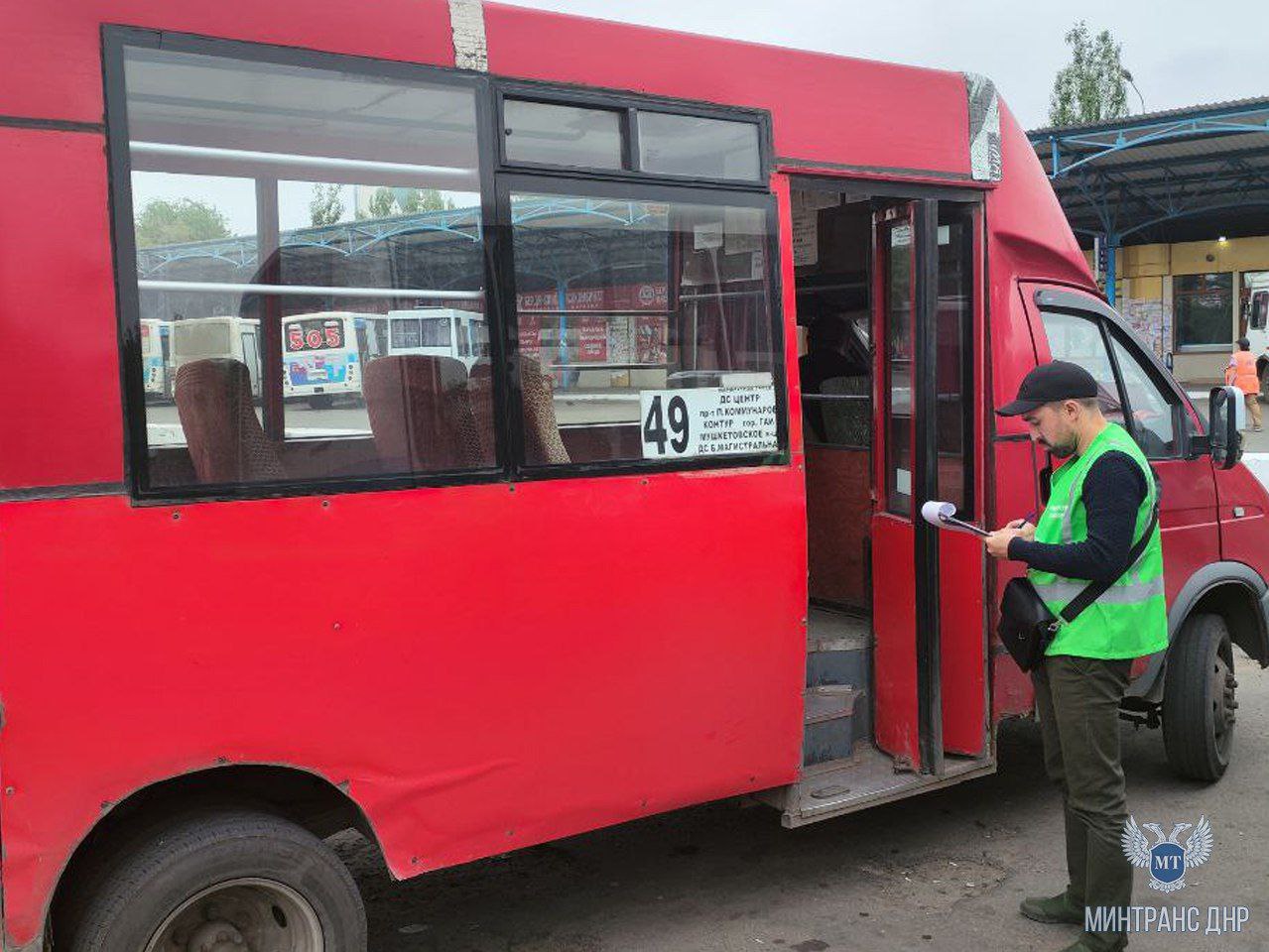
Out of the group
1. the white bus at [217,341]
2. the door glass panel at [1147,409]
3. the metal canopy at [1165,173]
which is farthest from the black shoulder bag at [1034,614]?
the metal canopy at [1165,173]

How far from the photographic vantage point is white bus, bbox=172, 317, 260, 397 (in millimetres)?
2977

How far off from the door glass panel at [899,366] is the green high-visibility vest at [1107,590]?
890 mm

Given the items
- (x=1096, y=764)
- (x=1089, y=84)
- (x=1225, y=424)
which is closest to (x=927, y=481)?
(x=1096, y=764)

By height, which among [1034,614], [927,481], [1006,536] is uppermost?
[927,481]

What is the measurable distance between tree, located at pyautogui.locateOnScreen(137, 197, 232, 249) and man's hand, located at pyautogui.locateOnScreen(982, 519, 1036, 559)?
237 cm

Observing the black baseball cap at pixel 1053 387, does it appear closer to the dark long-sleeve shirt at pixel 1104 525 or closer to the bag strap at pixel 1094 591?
the dark long-sleeve shirt at pixel 1104 525

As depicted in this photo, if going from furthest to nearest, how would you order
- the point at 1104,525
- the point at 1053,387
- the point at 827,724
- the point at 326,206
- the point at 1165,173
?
the point at 1165,173, the point at 827,724, the point at 1053,387, the point at 1104,525, the point at 326,206

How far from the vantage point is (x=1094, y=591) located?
3609 mm

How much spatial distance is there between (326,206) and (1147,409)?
Result: 3552 mm

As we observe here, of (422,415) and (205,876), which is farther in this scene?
(422,415)

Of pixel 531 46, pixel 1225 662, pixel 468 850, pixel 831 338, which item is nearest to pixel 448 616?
pixel 468 850

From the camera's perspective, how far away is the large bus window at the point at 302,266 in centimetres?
294

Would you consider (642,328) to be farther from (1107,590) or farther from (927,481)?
(1107,590)

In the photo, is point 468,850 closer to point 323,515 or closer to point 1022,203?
point 323,515
